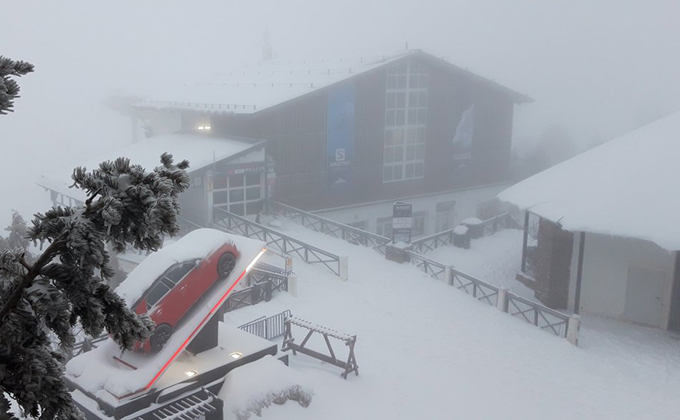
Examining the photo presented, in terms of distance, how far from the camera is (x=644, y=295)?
65.2 ft

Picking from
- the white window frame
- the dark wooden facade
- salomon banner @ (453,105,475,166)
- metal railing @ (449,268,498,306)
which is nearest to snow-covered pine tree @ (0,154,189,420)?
metal railing @ (449,268,498,306)

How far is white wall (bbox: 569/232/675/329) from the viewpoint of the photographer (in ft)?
63.8

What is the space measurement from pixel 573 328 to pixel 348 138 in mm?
18574

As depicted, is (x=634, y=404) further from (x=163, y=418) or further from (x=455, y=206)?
(x=455, y=206)

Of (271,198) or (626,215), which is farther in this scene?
(271,198)

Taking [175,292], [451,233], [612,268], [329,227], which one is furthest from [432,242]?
[175,292]

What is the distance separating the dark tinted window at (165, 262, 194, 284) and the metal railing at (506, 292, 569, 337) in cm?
1152

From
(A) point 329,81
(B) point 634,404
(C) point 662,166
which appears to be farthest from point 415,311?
(A) point 329,81

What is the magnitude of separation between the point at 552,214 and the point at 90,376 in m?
14.9

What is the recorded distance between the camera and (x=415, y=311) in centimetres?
1912

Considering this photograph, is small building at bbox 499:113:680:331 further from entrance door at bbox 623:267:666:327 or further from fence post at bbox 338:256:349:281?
fence post at bbox 338:256:349:281

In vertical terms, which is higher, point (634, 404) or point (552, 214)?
point (552, 214)

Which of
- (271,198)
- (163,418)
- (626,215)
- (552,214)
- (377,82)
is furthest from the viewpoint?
(377,82)

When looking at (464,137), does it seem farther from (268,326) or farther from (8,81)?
(8,81)
